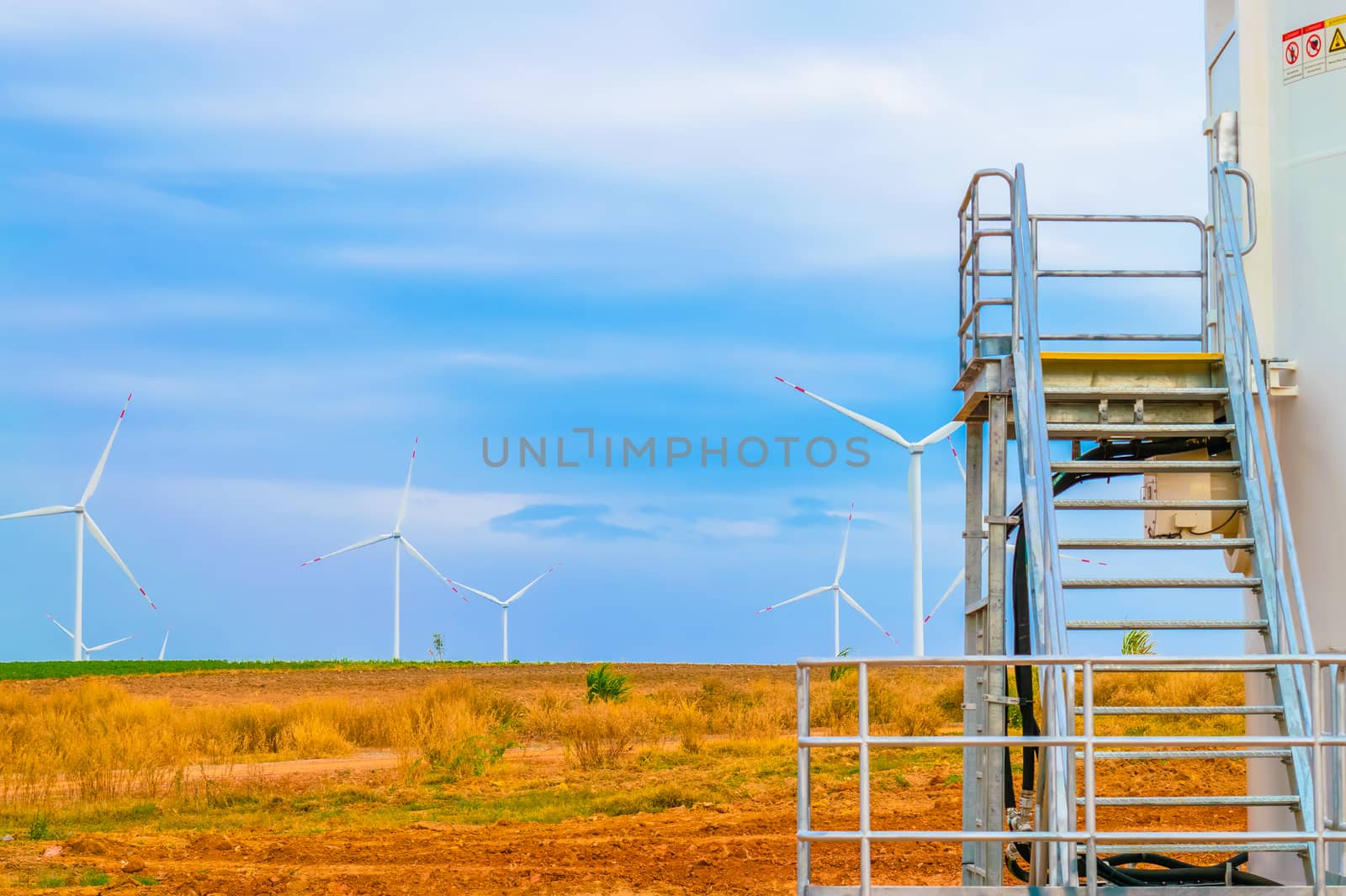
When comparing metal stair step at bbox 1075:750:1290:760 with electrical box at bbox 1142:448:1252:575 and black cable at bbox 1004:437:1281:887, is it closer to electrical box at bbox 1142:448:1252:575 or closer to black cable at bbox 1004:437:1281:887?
black cable at bbox 1004:437:1281:887

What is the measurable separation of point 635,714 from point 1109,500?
20.0 metres

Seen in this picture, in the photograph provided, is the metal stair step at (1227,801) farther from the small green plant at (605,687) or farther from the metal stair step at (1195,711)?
the small green plant at (605,687)

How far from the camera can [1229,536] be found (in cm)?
1185

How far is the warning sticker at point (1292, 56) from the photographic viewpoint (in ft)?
40.4

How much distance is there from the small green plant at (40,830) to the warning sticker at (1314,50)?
690 inches

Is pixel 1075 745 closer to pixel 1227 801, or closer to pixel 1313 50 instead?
pixel 1227 801

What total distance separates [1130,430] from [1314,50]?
3992 millimetres

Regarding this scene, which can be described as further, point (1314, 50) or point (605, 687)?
point (605, 687)

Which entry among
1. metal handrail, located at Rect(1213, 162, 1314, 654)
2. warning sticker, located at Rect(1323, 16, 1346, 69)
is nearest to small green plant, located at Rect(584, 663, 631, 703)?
metal handrail, located at Rect(1213, 162, 1314, 654)

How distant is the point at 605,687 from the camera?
35438 millimetres

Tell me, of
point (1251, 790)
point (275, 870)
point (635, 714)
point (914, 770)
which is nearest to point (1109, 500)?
point (1251, 790)

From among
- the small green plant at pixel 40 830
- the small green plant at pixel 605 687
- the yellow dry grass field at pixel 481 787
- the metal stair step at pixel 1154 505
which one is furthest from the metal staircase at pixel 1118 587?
the small green plant at pixel 605 687

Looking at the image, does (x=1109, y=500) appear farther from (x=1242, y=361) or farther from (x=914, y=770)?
(x=914, y=770)

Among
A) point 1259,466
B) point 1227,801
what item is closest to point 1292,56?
point 1259,466
